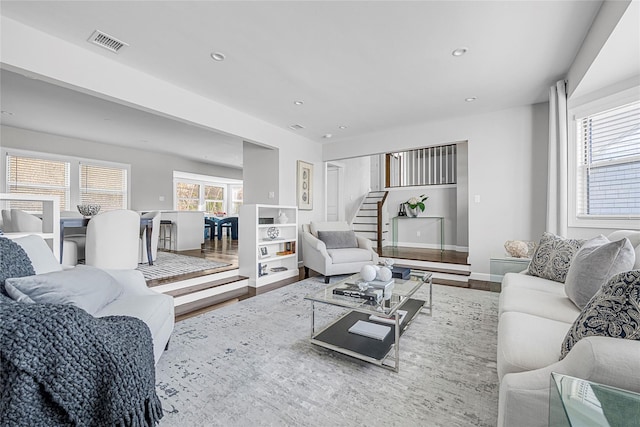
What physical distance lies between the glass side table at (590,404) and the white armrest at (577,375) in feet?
0.27

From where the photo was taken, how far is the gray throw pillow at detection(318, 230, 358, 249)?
14.8 ft

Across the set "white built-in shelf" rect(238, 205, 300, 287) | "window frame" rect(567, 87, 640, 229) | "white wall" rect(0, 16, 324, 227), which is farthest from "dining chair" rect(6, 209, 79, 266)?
"window frame" rect(567, 87, 640, 229)

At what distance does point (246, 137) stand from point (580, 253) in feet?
13.0

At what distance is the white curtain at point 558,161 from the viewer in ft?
10.0

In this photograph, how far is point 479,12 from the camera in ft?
6.70

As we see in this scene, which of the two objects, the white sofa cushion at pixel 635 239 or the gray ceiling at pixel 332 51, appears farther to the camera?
the gray ceiling at pixel 332 51

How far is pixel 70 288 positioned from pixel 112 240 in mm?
2148

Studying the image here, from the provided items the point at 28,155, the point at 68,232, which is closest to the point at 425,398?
the point at 68,232

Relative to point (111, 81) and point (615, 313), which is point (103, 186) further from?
point (615, 313)

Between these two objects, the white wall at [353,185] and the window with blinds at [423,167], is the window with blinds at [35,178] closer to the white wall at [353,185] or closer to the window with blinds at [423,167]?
the white wall at [353,185]

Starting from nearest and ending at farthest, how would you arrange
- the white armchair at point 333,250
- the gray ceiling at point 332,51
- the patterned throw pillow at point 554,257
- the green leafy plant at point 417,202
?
1. the gray ceiling at point 332,51
2. the patterned throw pillow at point 554,257
3. the white armchair at point 333,250
4. the green leafy plant at point 417,202

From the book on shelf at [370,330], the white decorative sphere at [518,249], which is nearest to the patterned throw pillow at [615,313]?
the book on shelf at [370,330]

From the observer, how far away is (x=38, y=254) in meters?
1.68

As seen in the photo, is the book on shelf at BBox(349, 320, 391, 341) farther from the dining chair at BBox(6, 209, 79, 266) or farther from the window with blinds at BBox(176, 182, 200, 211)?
the window with blinds at BBox(176, 182, 200, 211)
